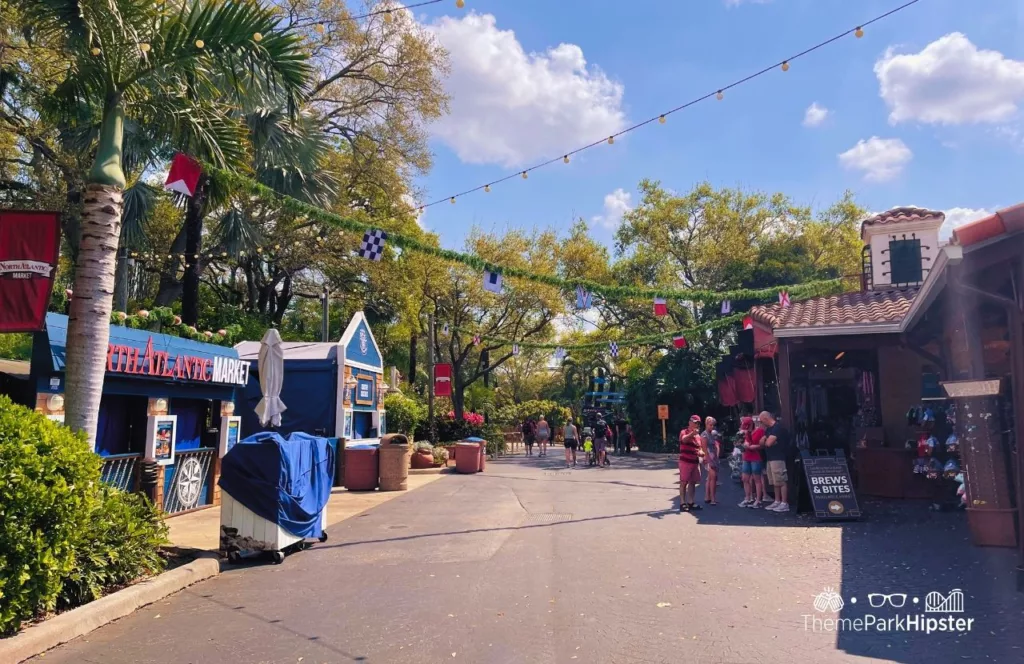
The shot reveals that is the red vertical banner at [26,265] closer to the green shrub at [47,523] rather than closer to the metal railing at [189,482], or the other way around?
the green shrub at [47,523]

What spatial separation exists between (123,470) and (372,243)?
523 cm

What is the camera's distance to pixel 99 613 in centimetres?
590

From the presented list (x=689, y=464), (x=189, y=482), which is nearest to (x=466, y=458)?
(x=189, y=482)

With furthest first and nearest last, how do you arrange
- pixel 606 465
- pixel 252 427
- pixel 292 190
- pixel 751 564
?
pixel 606 465 < pixel 252 427 < pixel 292 190 < pixel 751 564

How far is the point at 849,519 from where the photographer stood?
412 inches

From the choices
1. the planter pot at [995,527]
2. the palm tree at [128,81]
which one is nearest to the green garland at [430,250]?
the palm tree at [128,81]

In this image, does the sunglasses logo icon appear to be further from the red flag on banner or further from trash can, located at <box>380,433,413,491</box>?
trash can, located at <box>380,433,413,491</box>

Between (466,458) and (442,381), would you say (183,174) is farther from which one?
(442,381)

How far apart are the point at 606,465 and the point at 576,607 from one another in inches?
706

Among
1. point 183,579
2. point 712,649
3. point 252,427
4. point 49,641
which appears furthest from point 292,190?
point 712,649

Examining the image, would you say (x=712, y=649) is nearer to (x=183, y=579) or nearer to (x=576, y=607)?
(x=576, y=607)

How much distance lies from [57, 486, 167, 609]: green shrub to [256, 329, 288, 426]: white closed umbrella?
124 inches

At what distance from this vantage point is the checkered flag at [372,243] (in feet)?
41.3

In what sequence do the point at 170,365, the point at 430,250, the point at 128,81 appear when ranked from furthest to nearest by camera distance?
the point at 430,250 < the point at 170,365 < the point at 128,81
